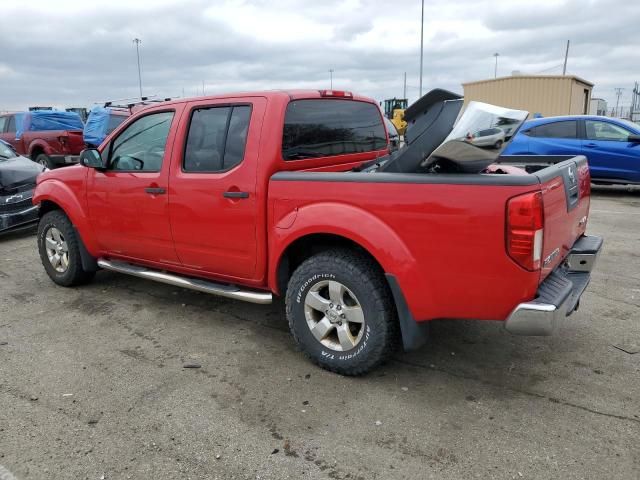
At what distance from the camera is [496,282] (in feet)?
8.91

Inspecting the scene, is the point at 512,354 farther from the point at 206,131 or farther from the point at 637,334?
the point at 206,131

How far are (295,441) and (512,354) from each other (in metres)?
1.75

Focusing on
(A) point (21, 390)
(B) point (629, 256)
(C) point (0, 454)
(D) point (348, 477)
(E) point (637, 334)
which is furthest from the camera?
(B) point (629, 256)

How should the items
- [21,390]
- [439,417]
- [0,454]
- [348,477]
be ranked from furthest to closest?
[21,390]
[439,417]
[0,454]
[348,477]

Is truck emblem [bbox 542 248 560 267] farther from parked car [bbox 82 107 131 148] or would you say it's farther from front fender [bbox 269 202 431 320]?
parked car [bbox 82 107 131 148]

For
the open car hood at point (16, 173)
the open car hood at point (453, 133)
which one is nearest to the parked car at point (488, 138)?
the open car hood at point (453, 133)

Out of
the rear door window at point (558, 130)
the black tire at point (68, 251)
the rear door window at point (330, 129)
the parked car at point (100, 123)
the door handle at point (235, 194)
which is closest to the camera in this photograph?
the door handle at point (235, 194)

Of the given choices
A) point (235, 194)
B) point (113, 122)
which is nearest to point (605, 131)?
point (235, 194)

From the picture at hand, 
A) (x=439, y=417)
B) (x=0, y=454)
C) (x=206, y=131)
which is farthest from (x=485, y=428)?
(x=206, y=131)

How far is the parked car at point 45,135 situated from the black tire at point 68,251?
9.60m

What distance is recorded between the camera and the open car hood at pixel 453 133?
106 inches

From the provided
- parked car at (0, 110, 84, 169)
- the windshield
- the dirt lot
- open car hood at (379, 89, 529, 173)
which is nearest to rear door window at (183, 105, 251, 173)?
open car hood at (379, 89, 529, 173)

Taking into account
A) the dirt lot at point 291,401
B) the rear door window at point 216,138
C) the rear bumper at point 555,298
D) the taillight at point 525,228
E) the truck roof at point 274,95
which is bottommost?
the dirt lot at point 291,401

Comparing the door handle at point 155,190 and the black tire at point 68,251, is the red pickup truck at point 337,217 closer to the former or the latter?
the door handle at point 155,190
